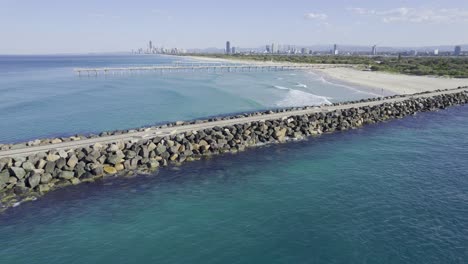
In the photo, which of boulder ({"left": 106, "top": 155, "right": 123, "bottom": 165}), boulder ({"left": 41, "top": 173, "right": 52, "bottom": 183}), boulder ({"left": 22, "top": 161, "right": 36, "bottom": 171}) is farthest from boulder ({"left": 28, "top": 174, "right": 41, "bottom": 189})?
boulder ({"left": 106, "top": 155, "right": 123, "bottom": 165})

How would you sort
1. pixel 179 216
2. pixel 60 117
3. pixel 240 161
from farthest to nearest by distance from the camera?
pixel 60 117
pixel 240 161
pixel 179 216

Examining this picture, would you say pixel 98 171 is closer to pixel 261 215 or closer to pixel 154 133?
pixel 154 133

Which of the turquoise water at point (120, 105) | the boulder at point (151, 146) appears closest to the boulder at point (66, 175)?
the boulder at point (151, 146)

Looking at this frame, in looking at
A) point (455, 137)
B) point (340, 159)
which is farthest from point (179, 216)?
point (455, 137)

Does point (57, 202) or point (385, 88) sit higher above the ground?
point (385, 88)

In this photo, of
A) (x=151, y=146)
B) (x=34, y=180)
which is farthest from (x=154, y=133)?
(x=34, y=180)

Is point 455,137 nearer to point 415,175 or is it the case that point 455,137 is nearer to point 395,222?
point 415,175
